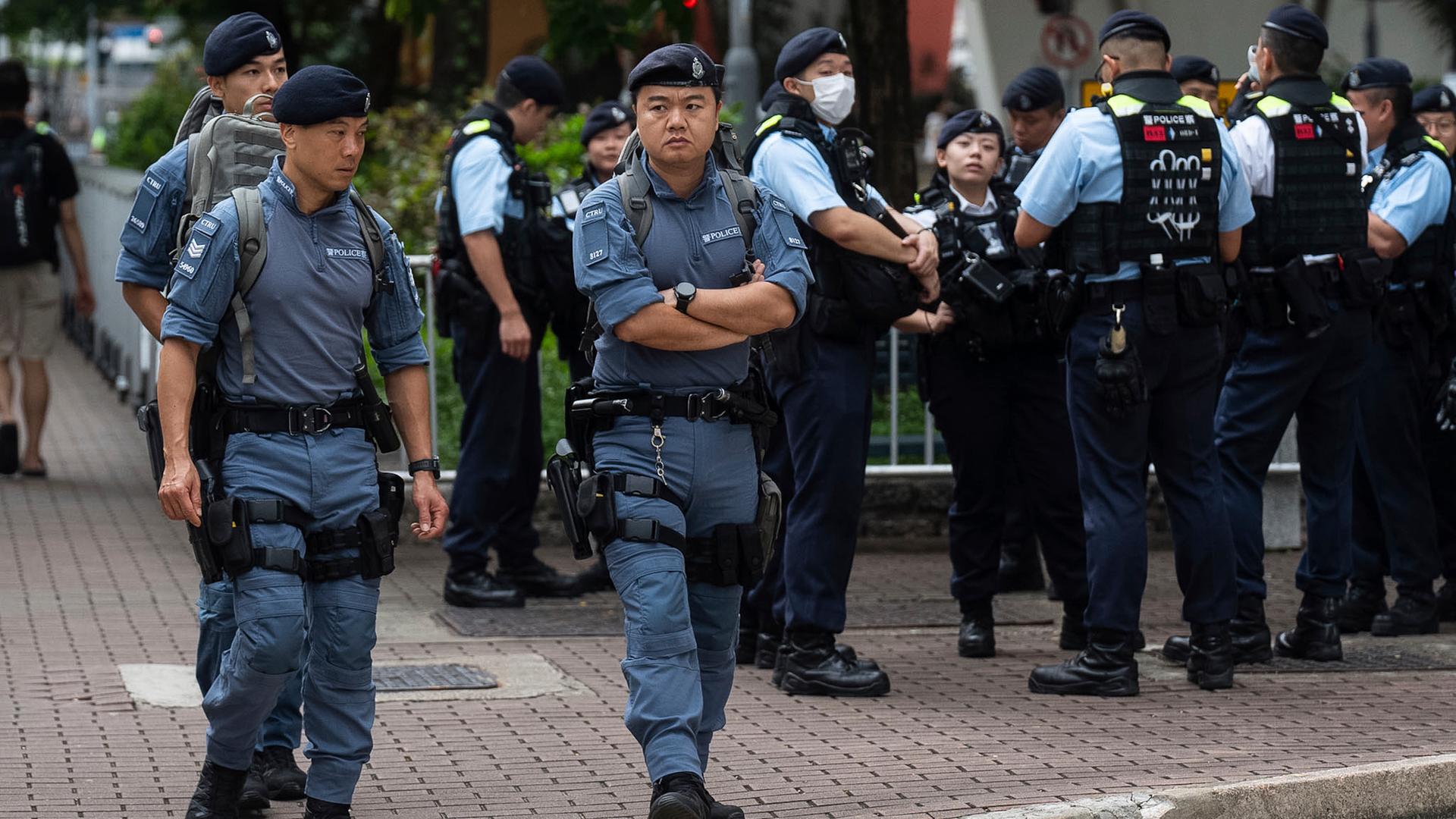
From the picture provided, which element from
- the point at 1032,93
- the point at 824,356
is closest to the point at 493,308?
the point at 824,356

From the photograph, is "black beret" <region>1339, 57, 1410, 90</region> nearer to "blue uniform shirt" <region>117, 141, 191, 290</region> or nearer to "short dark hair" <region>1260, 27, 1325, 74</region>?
"short dark hair" <region>1260, 27, 1325, 74</region>

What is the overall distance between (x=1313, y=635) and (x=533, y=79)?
380 centimetres

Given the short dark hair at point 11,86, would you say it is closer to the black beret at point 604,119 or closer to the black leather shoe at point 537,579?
the black beret at point 604,119

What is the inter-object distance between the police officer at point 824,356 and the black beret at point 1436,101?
2814mm

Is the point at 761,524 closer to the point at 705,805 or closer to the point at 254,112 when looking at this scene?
the point at 705,805

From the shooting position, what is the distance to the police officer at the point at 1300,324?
702 centimetres

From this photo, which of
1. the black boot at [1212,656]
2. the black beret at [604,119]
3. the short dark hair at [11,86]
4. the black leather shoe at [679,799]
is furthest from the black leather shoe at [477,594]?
the short dark hair at [11,86]

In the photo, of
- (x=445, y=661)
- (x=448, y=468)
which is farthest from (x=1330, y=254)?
(x=448, y=468)

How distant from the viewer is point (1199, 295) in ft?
21.5

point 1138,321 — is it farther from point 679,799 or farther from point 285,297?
point 285,297

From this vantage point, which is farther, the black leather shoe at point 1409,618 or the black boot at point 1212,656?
the black leather shoe at point 1409,618

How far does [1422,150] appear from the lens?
25.1 ft

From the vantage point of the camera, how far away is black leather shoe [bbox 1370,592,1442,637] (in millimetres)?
7875

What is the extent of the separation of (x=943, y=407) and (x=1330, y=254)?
4.99ft
